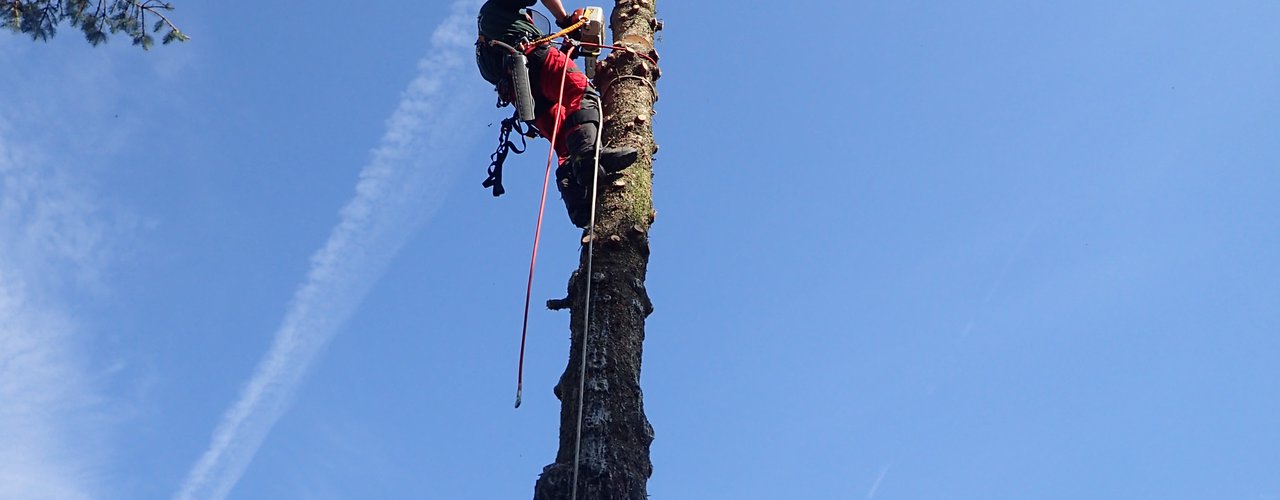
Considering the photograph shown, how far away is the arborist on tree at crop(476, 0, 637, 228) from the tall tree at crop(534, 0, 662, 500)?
8cm

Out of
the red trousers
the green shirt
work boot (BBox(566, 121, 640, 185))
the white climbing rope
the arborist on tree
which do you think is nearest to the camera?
the white climbing rope

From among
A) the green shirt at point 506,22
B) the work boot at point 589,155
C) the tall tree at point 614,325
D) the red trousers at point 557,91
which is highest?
the green shirt at point 506,22

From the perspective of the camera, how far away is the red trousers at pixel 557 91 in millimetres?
4203

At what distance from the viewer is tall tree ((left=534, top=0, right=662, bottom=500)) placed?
2.78 m

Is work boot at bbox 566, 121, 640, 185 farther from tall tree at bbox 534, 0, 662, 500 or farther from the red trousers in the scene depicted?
the red trousers

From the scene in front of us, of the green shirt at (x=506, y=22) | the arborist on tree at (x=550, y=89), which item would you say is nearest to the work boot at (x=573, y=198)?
the arborist on tree at (x=550, y=89)

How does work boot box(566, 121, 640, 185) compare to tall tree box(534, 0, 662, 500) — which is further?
work boot box(566, 121, 640, 185)

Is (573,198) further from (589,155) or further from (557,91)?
(557,91)

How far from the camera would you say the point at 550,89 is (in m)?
4.42

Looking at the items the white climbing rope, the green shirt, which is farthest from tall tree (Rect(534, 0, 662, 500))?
the green shirt

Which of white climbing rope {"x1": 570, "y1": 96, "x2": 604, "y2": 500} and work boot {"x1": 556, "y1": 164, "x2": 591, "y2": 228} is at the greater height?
work boot {"x1": 556, "y1": 164, "x2": 591, "y2": 228}

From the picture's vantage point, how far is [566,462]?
2.81 m

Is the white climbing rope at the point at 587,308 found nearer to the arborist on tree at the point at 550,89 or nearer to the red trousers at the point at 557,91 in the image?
the arborist on tree at the point at 550,89

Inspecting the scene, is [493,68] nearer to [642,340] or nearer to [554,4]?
[554,4]
